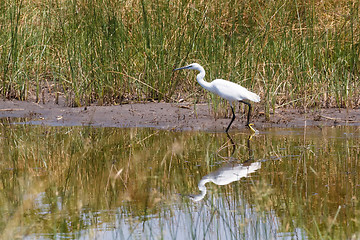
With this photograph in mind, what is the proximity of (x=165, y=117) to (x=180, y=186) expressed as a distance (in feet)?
11.9

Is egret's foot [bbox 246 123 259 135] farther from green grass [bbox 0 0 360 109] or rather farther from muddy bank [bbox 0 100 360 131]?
green grass [bbox 0 0 360 109]

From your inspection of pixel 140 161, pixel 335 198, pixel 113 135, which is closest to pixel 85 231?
pixel 335 198

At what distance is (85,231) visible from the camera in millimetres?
3285

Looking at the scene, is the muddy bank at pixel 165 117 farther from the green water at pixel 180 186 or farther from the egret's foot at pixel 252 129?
the green water at pixel 180 186

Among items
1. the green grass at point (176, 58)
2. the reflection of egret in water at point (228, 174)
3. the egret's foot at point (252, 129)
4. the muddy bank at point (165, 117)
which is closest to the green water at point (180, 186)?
the reflection of egret in water at point (228, 174)

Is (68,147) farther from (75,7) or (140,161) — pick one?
(75,7)

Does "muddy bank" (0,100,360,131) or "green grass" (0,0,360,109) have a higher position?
"green grass" (0,0,360,109)

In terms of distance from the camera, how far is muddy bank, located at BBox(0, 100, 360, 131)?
7.60 m

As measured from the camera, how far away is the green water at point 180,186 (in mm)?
3348

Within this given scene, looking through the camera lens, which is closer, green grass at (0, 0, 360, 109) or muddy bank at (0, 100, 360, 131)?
muddy bank at (0, 100, 360, 131)

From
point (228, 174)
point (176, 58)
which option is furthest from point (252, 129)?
point (228, 174)

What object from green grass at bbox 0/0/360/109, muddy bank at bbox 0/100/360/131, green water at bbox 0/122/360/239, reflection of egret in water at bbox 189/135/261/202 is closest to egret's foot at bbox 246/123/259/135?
muddy bank at bbox 0/100/360/131

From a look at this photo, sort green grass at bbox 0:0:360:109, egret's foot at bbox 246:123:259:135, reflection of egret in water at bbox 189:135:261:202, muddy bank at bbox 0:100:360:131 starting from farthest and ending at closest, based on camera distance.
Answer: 1. green grass at bbox 0:0:360:109
2. muddy bank at bbox 0:100:360:131
3. egret's foot at bbox 246:123:259:135
4. reflection of egret in water at bbox 189:135:261:202

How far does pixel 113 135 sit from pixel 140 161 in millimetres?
1694
